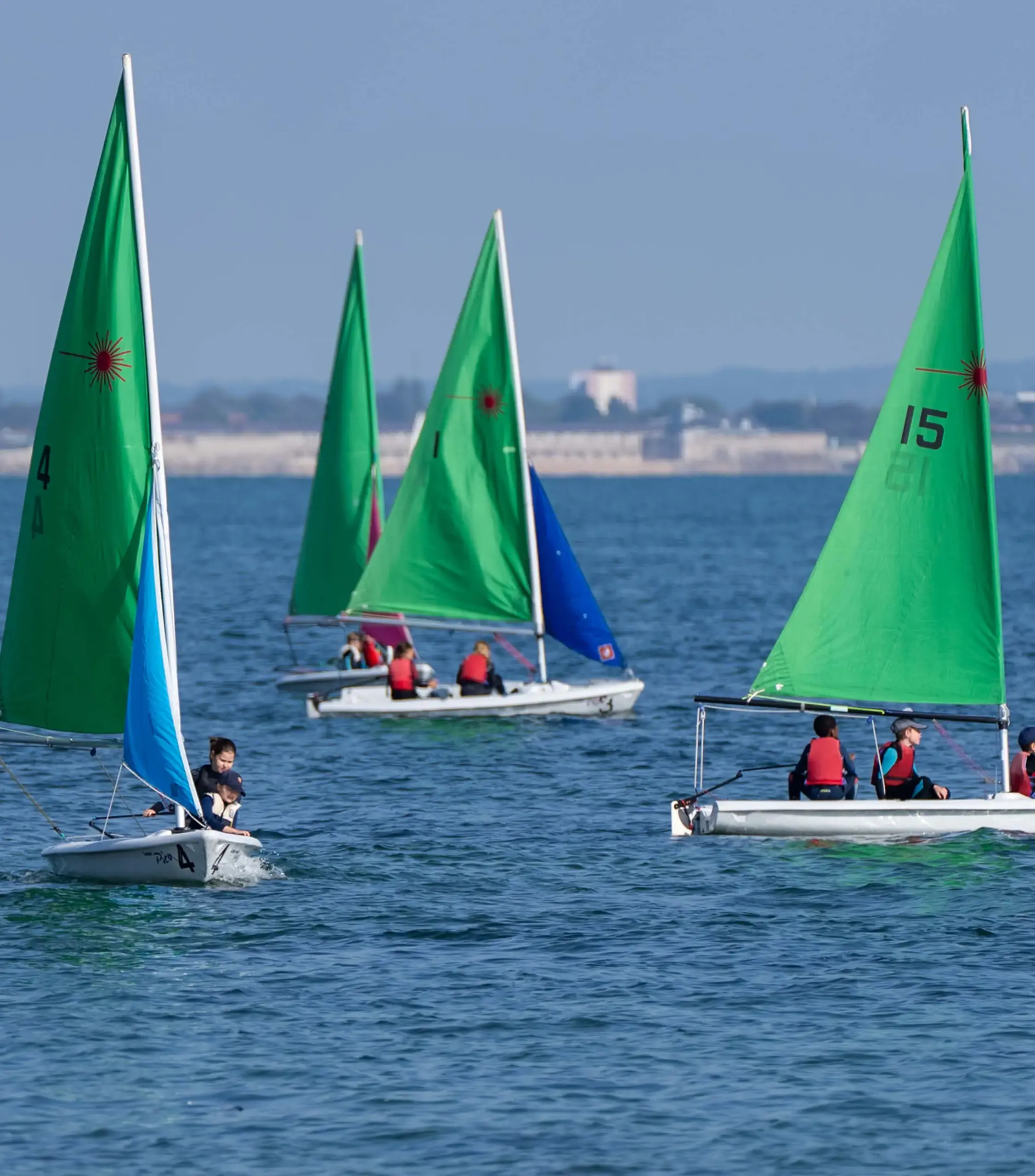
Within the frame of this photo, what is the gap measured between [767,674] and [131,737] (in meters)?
9.44

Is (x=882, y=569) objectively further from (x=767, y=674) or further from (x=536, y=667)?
(x=536, y=667)

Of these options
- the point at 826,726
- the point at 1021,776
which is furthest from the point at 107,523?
the point at 1021,776

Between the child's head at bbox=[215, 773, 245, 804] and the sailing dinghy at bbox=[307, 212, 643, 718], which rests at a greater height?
the sailing dinghy at bbox=[307, 212, 643, 718]

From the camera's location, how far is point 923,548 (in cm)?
2823

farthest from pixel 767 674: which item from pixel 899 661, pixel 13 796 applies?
pixel 13 796

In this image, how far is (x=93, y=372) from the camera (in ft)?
76.0

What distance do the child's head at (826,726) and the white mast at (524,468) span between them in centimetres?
1411

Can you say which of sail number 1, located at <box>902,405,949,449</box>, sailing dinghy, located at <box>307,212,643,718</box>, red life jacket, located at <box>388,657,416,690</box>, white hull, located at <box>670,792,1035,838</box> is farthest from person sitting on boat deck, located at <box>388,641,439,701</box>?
sail number 1, located at <box>902,405,949,449</box>

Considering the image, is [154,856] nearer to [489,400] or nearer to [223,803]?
[223,803]

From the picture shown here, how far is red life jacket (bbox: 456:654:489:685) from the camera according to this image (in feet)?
133

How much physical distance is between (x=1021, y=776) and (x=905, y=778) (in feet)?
4.99

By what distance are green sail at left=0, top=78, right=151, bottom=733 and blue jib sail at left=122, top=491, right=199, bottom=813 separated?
659mm

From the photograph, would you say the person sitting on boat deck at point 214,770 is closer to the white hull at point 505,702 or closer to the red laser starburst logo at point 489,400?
the white hull at point 505,702

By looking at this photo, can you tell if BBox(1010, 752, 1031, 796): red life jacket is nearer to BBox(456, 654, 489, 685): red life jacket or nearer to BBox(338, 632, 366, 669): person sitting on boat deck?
BBox(456, 654, 489, 685): red life jacket
